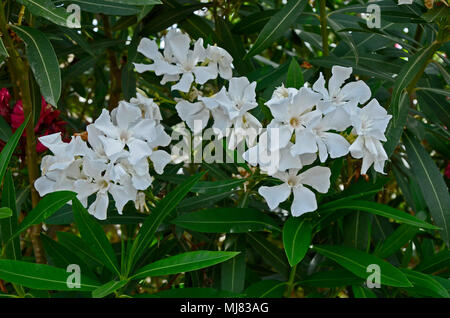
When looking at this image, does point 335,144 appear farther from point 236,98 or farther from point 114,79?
point 114,79

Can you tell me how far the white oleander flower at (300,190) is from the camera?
1.10 meters

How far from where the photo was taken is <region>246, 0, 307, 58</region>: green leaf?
136 cm

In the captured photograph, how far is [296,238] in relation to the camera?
1.13 m

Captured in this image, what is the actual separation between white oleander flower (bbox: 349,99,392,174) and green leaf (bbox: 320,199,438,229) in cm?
8

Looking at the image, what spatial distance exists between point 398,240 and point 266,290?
1.05ft

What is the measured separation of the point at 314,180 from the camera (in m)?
1.11

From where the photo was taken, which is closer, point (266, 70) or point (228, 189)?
point (228, 189)

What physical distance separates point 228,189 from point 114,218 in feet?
0.90

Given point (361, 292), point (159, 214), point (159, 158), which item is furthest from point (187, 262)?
point (361, 292)

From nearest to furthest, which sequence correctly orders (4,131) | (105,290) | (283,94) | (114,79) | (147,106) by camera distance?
1. (105,290)
2. (283,94)
3. (147,106)
4. (4,131)
5. (114,79)

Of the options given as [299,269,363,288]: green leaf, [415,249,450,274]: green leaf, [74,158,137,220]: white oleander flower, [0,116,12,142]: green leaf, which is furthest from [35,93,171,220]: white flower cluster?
[415,249,450,274]: green leaf

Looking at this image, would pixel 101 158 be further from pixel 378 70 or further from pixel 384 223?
pixel 384 223

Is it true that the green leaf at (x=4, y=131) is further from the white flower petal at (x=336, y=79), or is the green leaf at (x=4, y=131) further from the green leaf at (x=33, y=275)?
the white flower petal at (x=336, y=79)
